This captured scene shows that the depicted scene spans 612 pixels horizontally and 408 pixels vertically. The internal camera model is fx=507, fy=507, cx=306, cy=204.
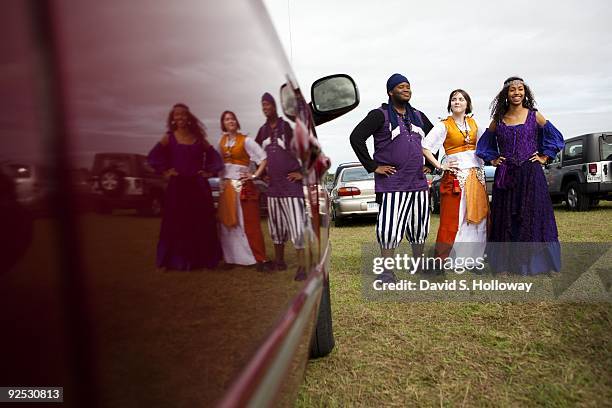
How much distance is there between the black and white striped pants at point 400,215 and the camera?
12.4ft

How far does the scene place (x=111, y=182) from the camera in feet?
1.43

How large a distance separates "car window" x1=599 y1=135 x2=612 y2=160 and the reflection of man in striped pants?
7039 mm

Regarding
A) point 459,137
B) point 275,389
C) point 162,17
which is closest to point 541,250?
point 459,137

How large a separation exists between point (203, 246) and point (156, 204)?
103 millimetres

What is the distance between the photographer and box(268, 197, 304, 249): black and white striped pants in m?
0.94

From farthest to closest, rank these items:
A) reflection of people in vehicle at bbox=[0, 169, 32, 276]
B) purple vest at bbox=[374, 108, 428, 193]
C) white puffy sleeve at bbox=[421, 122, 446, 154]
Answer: white puffy sleeve at bbox=[421, 122, 446, 154]
purple vest at bbox=[374, 108, 428, 193]
reflection of people in vehicle at bbox=[0, 169, 32, 276]

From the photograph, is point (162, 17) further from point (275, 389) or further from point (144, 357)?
point (275, 389)

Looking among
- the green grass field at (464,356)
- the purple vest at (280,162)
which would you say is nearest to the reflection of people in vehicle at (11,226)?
the purple vest at (280,162)

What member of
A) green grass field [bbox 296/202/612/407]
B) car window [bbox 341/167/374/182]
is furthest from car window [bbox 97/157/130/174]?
car window [bbox 341/167/374/182]

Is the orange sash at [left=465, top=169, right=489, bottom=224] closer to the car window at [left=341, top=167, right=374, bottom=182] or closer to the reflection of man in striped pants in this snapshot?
the reflection of man in striped pants

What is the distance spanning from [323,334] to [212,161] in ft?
6.06

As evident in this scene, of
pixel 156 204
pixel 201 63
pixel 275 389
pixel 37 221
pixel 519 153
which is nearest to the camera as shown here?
pixel 37 221

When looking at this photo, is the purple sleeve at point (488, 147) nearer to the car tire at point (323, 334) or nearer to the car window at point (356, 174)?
the car tire at point (323, 334)

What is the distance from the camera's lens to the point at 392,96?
12.2 ft
